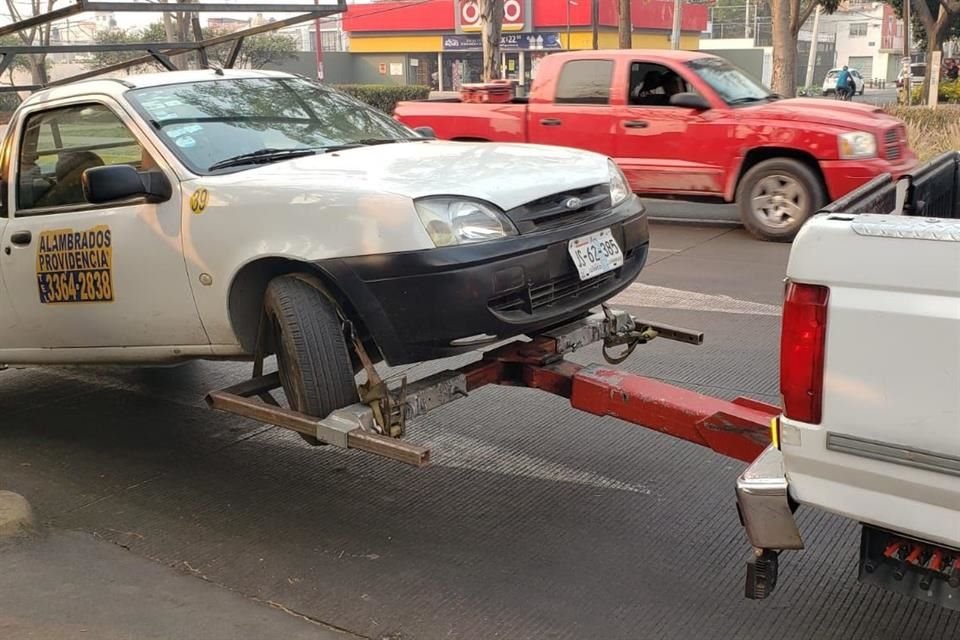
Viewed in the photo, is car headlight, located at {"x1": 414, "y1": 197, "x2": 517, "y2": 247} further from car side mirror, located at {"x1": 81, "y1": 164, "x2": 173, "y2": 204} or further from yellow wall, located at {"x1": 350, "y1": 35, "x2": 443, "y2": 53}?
yellow wall, located at {"x1": 350, "y1": 35, "x2": 443, "y2": 53}

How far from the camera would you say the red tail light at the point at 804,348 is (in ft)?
8.20

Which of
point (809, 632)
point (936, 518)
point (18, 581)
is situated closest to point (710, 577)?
point (809, 632)

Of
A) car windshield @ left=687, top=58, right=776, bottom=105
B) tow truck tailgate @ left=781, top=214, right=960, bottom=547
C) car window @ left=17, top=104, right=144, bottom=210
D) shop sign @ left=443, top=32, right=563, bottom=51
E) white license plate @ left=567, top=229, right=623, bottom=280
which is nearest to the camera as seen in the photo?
tow truck tailgate @ left=781, top=214, right=960, bottom=547

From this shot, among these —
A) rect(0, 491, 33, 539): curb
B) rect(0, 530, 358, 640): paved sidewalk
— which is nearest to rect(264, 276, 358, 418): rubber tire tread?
rect(0, 530, 358, 640): paved sidewalk

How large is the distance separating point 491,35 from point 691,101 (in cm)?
1268

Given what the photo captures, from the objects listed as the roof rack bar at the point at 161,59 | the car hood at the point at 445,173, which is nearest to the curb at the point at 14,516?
the car hood at the point at 445,173

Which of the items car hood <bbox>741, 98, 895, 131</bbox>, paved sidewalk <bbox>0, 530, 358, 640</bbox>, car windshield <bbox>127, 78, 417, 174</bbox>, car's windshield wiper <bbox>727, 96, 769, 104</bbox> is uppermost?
car windshield <bbox>127, 78, 417, 174</bbox>

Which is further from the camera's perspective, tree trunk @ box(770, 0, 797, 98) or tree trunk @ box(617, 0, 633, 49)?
tree trunk @ box(617, 0, 633, 49)

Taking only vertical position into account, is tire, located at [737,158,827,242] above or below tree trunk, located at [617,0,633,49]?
below

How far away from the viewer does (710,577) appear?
3721 millimetres

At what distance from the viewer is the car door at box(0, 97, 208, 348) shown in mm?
4480

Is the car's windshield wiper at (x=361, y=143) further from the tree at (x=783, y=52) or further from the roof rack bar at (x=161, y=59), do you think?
the tree at (x=783, y=52)

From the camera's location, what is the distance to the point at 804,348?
253cm

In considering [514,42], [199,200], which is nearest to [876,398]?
[199,200]
